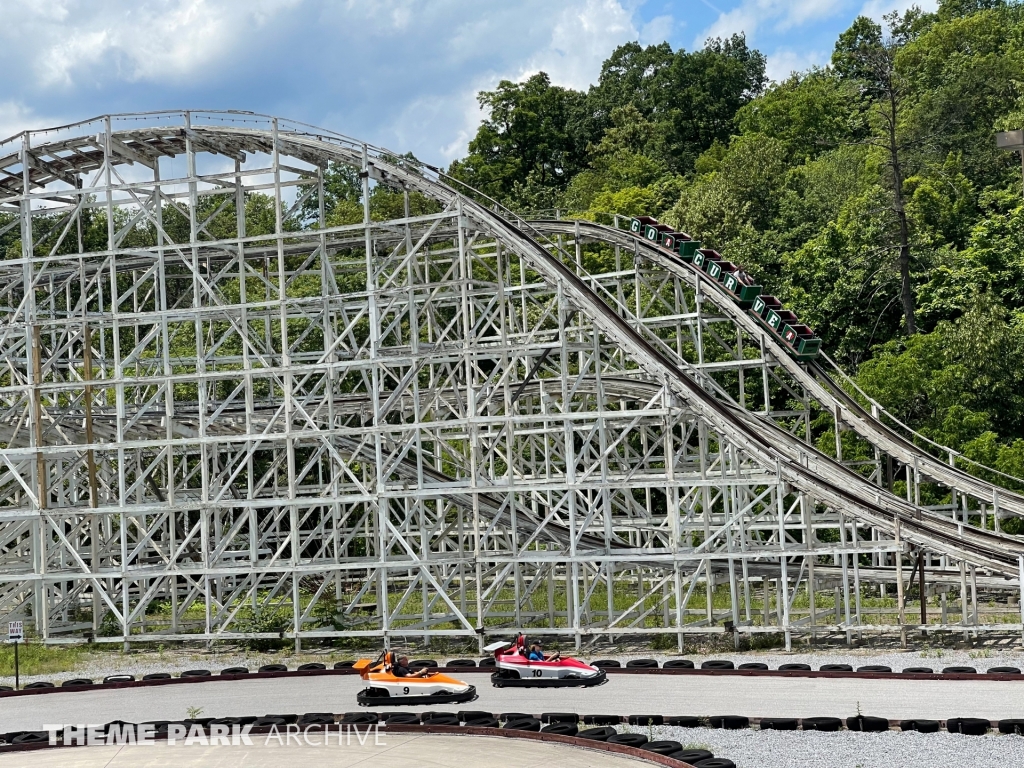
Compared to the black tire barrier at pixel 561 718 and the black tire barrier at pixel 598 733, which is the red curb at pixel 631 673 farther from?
the black tire barrier at pixel 598 733

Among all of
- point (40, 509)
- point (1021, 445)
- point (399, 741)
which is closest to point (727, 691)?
point (399, 741)

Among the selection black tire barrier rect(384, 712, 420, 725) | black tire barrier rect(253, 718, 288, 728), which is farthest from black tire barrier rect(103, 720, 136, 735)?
black tire barrier rect(384, 712, 420, 725)

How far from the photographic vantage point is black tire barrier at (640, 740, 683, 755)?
1908cm

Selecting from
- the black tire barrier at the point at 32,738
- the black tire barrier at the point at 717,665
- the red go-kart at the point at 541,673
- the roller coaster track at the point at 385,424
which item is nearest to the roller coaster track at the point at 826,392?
the roller coaster track at the point at 385,424

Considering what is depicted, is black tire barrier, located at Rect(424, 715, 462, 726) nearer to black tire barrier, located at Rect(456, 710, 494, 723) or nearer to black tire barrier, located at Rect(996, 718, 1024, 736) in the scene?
black tire barrier, located at Rect(456, 710, 494, 723)

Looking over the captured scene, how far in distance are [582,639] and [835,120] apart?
5327 cm

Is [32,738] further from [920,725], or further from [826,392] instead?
[826,392]

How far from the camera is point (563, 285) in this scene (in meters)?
30.3

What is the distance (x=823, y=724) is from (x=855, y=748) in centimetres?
132

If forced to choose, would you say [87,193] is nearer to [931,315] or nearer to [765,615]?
[765,615]

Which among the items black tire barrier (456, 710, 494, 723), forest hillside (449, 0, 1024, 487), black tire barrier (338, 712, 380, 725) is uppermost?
forest hillside (449, 0, 1024, 487)

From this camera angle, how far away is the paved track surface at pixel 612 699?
2184cm

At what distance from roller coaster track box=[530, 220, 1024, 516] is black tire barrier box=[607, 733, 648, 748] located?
46.9ft

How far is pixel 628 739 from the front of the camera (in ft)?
65.2
